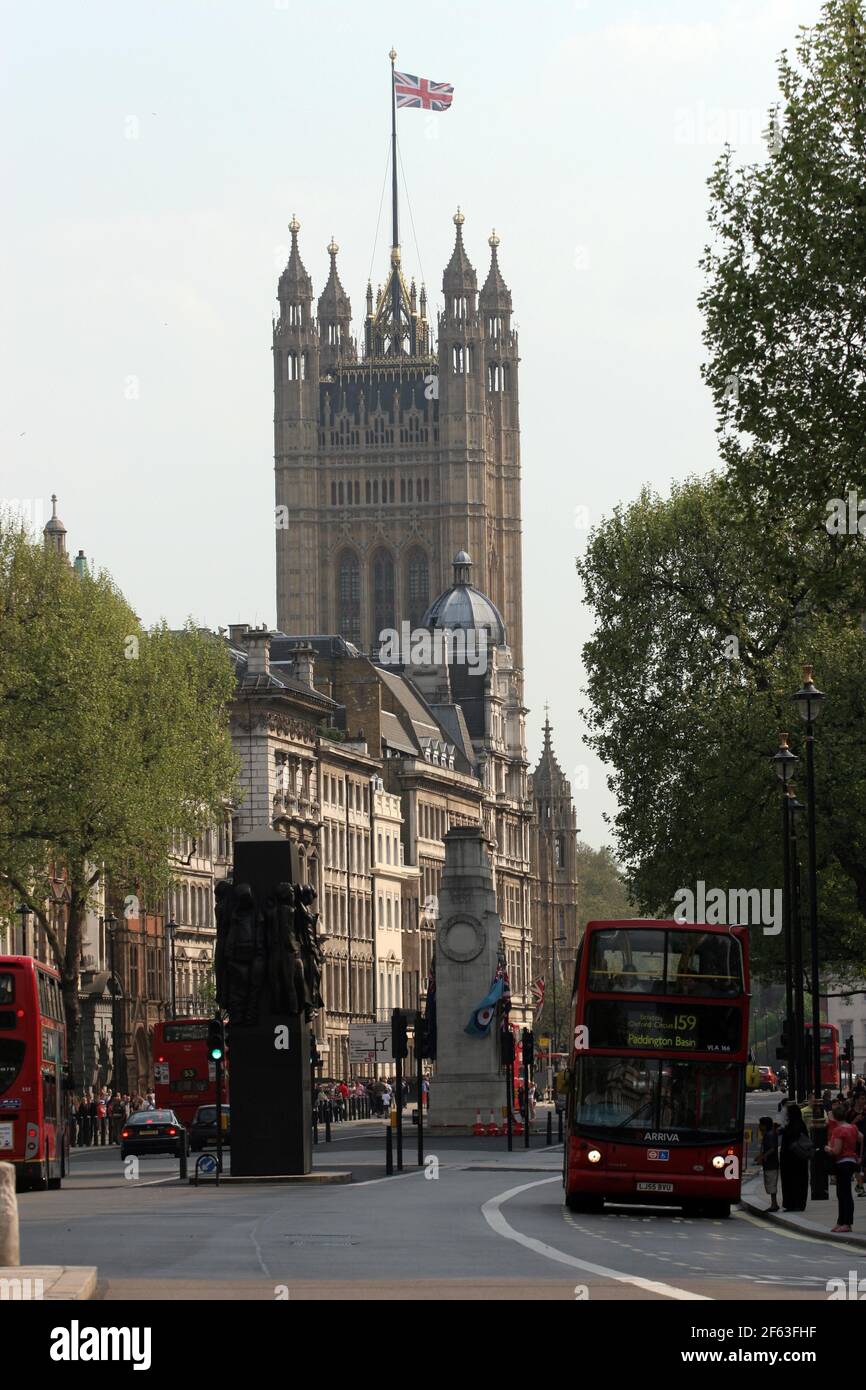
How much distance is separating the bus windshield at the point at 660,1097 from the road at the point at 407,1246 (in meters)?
1.17

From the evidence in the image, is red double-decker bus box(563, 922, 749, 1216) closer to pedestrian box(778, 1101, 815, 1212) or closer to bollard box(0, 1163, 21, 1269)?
pedestrian box(778, 1101, 815, 1212)

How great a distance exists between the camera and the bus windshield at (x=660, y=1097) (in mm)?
35281

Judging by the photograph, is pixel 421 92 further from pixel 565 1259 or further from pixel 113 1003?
pixel 565 1259

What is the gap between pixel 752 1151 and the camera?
2539 inches

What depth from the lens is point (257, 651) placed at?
13162 cm

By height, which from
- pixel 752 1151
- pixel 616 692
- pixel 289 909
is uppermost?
pixel 616 692

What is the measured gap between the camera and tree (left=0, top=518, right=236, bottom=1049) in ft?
223

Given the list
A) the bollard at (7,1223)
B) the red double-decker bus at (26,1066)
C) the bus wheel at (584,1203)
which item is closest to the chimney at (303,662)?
the red double-decker bus at (26,1066)

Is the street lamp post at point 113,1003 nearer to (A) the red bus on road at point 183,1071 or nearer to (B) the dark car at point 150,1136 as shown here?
(A) the red bus on road at point 183,1071

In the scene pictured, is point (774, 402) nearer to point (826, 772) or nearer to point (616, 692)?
point (826, 772)
